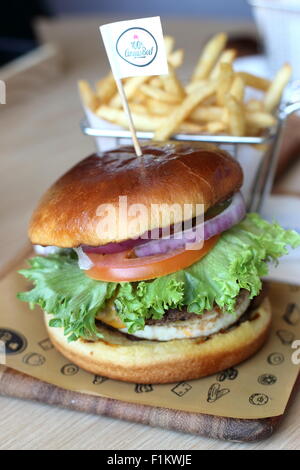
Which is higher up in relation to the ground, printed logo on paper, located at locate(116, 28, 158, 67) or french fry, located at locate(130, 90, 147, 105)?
printed logo on paper, located at locate(116, 28, 158, 67)

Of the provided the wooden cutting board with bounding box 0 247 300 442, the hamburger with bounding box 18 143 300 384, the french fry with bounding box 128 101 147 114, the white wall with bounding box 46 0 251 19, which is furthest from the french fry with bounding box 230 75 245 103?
the white wall with bounding box 46 0 251 19

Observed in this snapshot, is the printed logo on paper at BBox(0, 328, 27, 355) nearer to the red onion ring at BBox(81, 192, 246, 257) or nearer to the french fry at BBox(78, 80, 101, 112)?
the red onion ring at BBox(81, 192, 246, 257)

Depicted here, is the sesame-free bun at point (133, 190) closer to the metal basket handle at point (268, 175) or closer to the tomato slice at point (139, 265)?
the tomato slice at point (139, 265)

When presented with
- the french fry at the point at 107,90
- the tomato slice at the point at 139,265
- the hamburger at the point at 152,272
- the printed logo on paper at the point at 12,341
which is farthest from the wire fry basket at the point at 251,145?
the printed logo on paper at the point at 12,341

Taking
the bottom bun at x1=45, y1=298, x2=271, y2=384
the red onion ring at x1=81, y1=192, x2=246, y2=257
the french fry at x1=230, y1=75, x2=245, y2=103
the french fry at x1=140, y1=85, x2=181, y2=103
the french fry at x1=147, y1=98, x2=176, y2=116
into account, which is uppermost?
the french fry at x1=230, y1=75, x2=245, y2=103

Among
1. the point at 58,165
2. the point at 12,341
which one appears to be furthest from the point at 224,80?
the point at 58,165

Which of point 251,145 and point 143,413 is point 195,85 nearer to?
point 251,145
